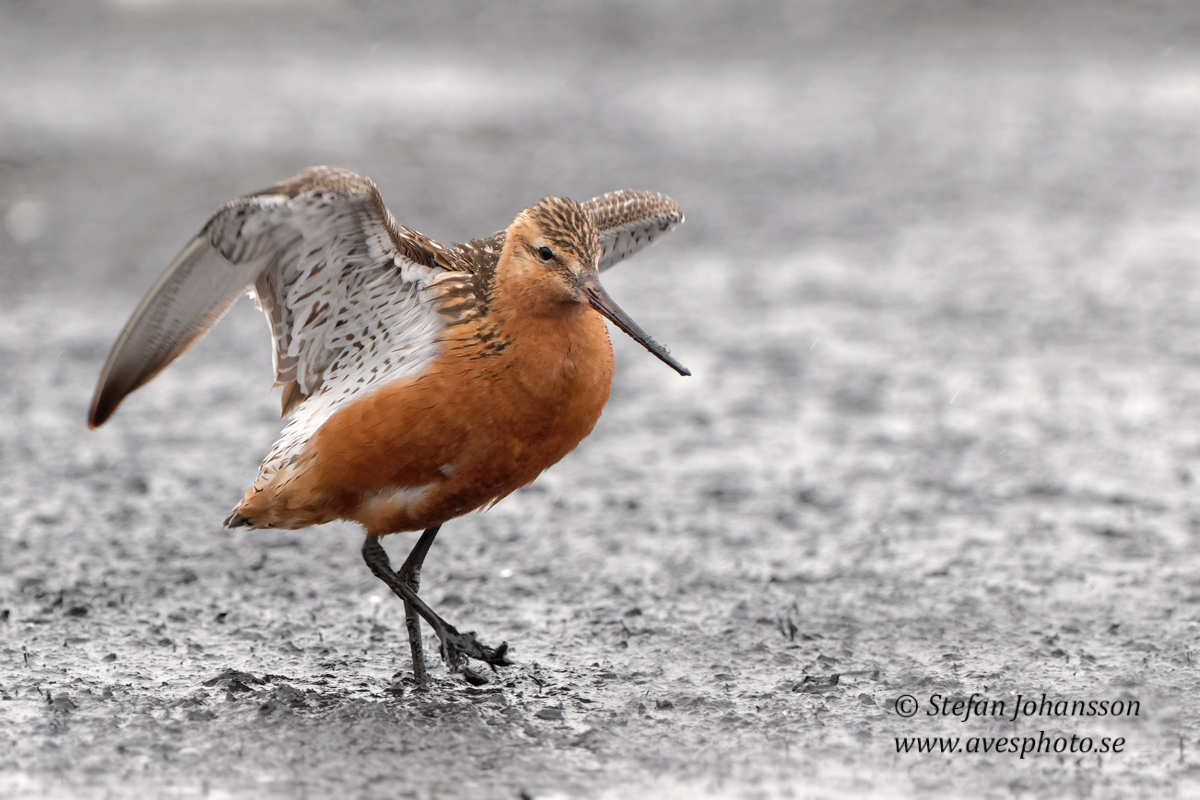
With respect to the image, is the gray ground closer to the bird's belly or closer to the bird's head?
the bird's belly

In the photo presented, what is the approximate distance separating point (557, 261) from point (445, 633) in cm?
144

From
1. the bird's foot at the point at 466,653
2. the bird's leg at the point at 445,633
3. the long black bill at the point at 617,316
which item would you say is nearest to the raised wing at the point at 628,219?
the long black bill at the point at 617,316

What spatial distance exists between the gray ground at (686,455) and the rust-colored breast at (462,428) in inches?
27.6

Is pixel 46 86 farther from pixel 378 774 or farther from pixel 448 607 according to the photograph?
pixel 378 774

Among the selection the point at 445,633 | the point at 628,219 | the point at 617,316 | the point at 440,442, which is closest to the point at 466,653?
the point at 445,633

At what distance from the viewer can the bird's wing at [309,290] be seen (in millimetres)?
4711

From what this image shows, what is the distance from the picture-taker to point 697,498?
7.19 meters

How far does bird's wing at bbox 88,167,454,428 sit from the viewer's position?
4.71m

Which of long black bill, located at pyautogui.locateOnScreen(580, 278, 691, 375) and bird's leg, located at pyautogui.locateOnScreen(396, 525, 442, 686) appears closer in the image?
long black bill, located at pyautogui.locateOnScreen(580, 278, 691, 375)

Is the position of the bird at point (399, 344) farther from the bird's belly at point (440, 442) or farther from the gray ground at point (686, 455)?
the gray ground at point (686, 455)

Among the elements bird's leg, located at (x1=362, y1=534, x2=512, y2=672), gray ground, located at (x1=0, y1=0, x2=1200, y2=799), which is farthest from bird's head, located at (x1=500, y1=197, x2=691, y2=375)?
gray ground, located at (x1=0, y1=0, x2=1200, y2=799)

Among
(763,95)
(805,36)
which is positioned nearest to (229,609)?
(763,95)

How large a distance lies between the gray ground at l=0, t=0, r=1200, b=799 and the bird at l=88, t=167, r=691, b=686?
0.73 meters

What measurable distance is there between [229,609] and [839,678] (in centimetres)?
253
